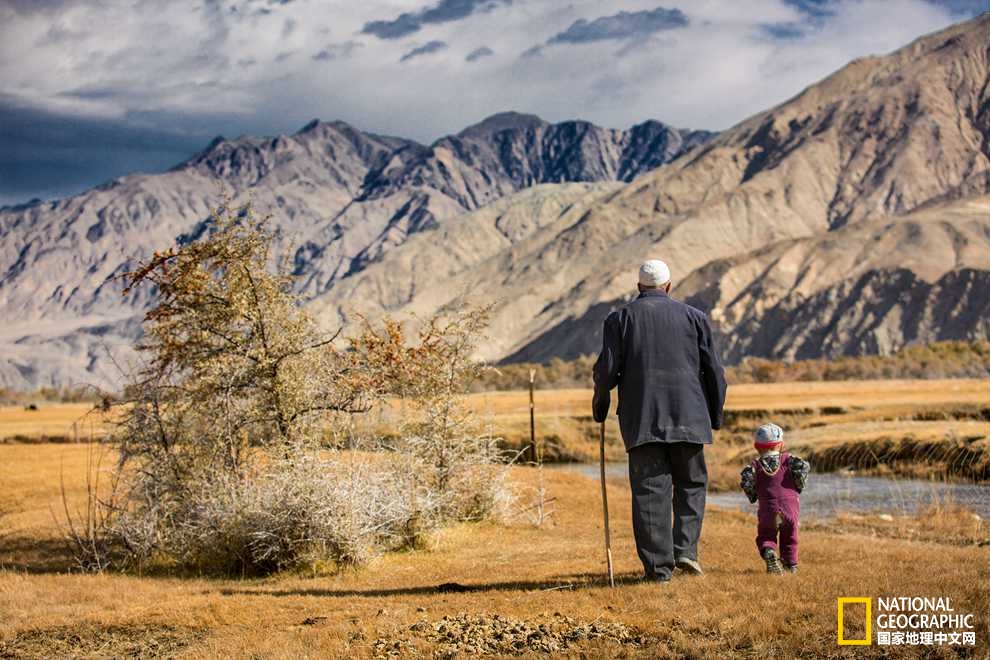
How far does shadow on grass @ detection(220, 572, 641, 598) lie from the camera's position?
387 inches

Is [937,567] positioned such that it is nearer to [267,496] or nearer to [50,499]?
[267,496]

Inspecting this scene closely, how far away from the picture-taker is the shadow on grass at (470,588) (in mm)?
9836

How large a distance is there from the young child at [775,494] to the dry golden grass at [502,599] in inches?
9.6

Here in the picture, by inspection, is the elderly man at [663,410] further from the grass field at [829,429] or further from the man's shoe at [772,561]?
the grass field at [829,429]

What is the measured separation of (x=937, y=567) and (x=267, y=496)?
811 cm

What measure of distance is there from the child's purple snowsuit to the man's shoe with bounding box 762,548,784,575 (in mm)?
60

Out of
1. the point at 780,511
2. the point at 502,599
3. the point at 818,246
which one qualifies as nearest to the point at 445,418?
the point at 502,599

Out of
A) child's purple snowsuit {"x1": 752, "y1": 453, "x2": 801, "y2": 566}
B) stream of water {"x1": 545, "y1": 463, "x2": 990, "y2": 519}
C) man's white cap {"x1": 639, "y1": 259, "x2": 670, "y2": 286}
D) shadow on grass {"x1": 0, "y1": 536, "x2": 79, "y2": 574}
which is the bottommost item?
stream of water {"x1": 545, "y1": 463, "x2": 990, "y2": 519}

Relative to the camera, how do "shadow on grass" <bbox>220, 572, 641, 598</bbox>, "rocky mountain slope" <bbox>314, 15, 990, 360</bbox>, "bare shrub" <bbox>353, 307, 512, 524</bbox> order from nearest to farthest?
Answer: 1. "shadow on grass" <bbox>220, 572, 641, 598</bbox>
2. "bare shrub" <bbox>353, 307, 512, 524</bbox>
3. "rocky mountain slope" <bbox>314, 15, 990, 360</bbox>

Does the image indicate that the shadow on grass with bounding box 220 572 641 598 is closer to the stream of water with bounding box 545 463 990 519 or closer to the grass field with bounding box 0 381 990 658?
the grass field with bounding box 0 381 990 658

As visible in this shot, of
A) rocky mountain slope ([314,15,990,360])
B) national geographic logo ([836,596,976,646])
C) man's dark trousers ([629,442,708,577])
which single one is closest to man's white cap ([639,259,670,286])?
man's dark trousers ([629,442,708,577])

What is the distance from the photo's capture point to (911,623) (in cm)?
728

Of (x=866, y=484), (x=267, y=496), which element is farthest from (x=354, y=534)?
(x=866, y=484)

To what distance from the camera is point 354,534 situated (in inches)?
509
